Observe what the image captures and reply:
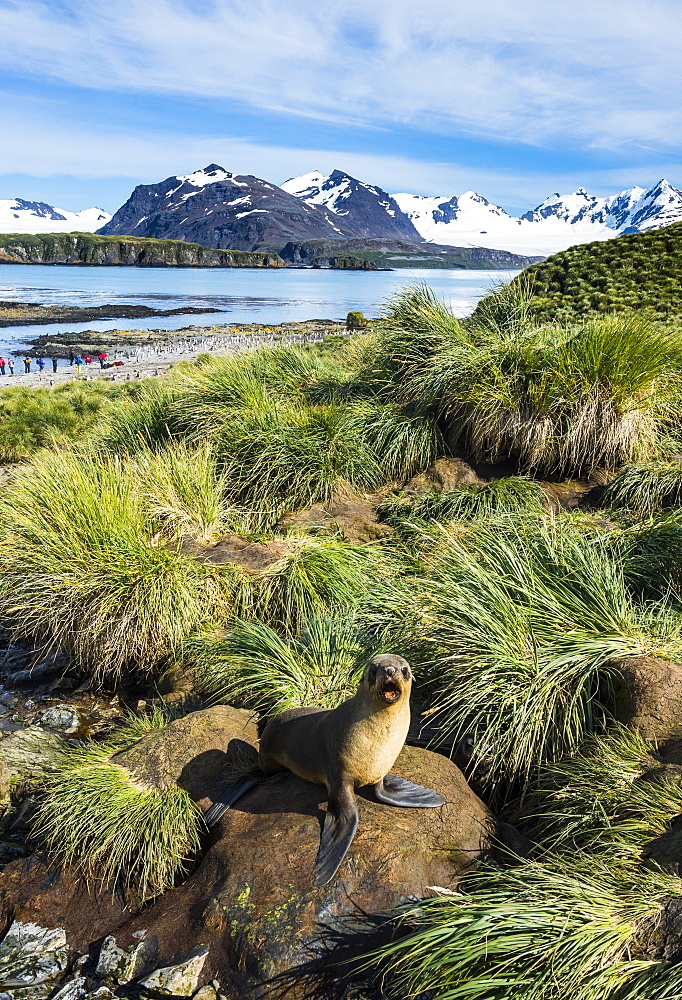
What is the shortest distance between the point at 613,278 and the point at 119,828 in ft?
46.1

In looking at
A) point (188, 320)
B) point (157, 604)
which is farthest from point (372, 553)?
point (188, 320)

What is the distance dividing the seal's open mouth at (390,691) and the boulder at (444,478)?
5.41m

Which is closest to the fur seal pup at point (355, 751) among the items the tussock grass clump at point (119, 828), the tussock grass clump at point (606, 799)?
the tussock grass clump at point (606, 799)

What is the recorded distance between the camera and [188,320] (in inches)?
2662

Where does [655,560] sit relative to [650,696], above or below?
above

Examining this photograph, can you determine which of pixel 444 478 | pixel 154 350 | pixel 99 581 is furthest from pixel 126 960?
pixel 154 350

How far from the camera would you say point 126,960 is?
136 inches

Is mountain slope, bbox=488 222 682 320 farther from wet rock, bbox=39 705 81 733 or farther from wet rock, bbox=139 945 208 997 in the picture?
wet rock, bbox=139 945 208 997

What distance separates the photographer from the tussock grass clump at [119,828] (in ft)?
12.8

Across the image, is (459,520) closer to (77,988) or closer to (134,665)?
(134,665)

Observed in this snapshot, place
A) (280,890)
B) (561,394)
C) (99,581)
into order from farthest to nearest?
(561,394) < (99,581) < (280,890)

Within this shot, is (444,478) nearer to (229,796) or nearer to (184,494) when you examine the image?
(184,494)

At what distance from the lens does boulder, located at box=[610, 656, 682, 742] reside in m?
3.73

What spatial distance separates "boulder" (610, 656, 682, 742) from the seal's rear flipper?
7.22ft
